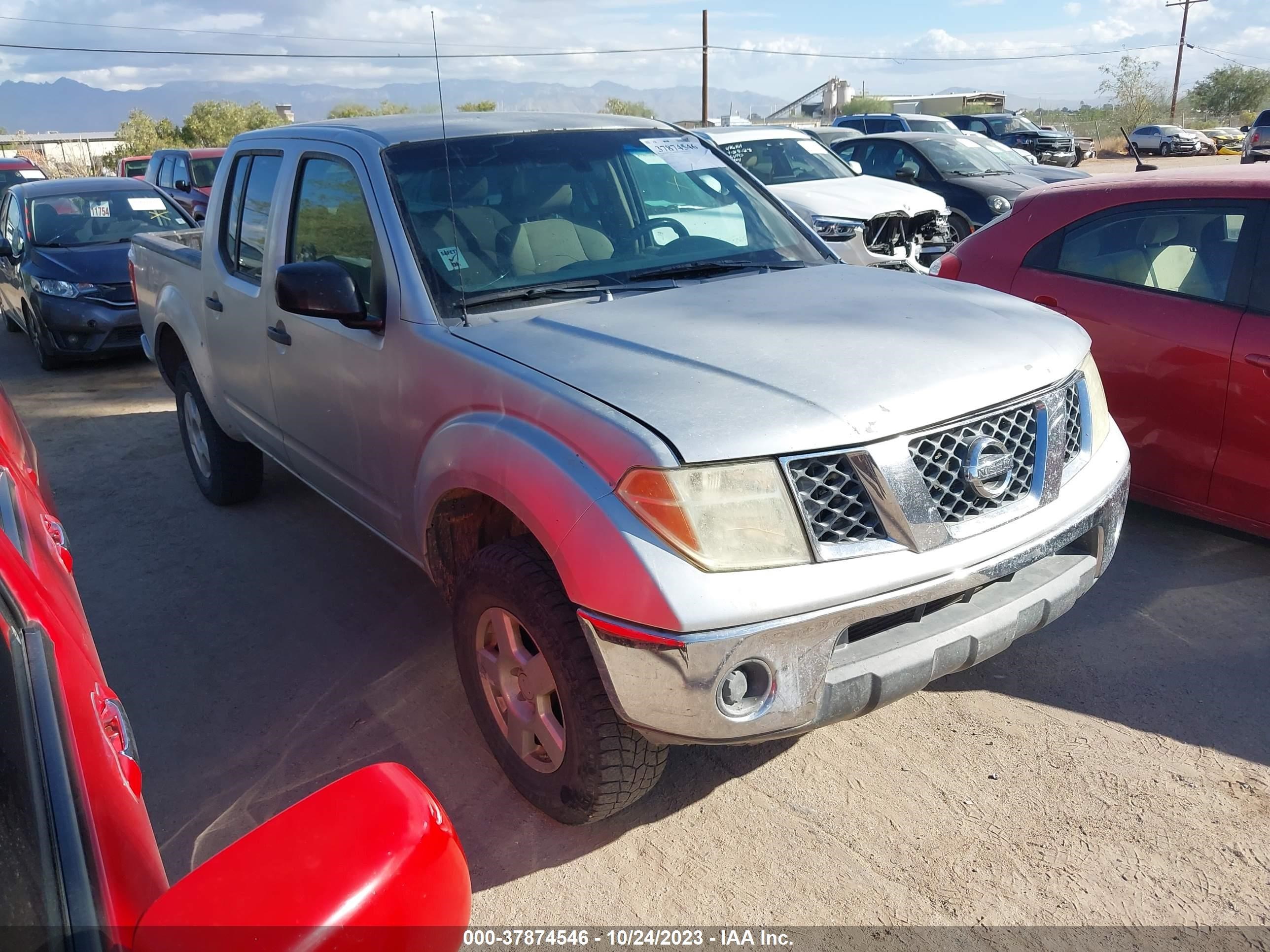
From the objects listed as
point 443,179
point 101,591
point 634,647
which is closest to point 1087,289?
point 443,179

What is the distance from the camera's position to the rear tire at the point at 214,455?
5.21 metres

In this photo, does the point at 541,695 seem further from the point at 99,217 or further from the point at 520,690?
the point at 99,217

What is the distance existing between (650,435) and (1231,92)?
66276 mm

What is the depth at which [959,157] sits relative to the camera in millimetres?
12312

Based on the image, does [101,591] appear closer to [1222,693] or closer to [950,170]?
[1222,693]

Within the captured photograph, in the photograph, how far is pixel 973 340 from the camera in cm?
278

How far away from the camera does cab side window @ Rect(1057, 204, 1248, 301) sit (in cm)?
406

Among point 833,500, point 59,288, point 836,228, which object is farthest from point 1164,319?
point 59,288

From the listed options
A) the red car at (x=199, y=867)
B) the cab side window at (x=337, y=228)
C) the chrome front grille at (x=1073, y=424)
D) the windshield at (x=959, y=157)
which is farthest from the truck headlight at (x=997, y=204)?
the red car at (x=199, y=867)

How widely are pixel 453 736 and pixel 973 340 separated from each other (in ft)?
6.58

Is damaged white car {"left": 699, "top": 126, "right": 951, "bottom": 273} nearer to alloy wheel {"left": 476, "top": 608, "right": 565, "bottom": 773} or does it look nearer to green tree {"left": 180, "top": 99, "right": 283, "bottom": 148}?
alloy wheel {"left": 476, "top": 608, "right": 565, "bottom": 773}

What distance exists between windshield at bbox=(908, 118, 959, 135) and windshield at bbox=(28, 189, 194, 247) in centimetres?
1264

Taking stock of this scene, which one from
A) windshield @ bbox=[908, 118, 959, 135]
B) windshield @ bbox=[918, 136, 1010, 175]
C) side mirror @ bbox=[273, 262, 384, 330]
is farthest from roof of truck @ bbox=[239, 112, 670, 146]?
windshield @ bbox=[908, 118, 959, 135]

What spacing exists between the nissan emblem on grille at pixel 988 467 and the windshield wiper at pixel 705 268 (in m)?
1.30
